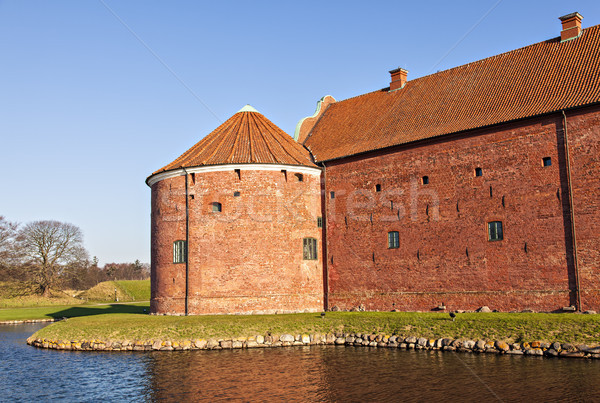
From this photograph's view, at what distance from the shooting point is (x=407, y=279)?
24438 mm

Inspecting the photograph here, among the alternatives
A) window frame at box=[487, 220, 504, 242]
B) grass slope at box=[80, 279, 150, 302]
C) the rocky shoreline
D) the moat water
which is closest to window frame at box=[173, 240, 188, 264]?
Result: the rocky shoreline

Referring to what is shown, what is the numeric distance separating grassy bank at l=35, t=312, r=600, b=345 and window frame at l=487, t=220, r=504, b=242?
340 cm

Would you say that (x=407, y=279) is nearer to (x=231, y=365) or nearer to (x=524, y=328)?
(x=524, y=328)

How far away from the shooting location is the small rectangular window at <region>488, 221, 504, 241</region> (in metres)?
21.9

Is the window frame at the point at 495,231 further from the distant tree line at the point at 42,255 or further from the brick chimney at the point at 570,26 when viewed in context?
the distant tree line at the point at 42,255

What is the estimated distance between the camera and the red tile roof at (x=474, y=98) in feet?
70.7

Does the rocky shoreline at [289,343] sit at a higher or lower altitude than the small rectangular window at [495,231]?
lower

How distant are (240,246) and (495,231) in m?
11.2

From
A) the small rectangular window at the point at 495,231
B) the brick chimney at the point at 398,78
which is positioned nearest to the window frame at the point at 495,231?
the small rectangular window at the point at 495,231

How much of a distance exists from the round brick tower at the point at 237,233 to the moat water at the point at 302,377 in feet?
20.3

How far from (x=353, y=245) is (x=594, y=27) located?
46.1 ft

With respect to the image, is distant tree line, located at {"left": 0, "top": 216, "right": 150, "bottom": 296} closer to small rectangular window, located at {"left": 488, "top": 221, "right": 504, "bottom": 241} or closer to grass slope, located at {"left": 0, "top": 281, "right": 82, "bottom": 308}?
grass slope, located at {"left": 0, "top": 281, "right": 82, "bottom": 308}

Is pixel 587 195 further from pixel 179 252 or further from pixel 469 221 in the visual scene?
pixel 179 252

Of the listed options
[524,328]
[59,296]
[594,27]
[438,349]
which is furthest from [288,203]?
[59,296]
